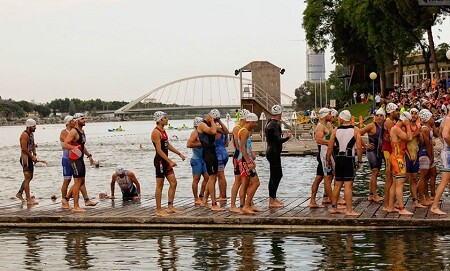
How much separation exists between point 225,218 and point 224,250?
2.13 meters

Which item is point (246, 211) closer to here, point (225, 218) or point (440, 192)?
point (225, 218)

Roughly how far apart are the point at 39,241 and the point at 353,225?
5.38 meters

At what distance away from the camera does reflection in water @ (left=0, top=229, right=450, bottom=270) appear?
12.1m

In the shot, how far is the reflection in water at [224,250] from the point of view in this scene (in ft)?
39.5

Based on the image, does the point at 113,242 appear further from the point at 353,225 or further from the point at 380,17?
the point at 380,17

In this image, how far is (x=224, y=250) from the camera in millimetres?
13281

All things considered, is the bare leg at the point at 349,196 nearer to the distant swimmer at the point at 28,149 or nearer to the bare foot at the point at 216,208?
the bare foot at the point at 216,208

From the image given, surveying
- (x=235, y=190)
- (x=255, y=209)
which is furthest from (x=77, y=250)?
(x=255, y=209)

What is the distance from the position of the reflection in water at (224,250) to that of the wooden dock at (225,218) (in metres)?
0.30

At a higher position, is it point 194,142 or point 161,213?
point 194,142

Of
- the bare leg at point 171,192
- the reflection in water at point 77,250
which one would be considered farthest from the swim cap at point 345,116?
the reflection in water at point 77,250

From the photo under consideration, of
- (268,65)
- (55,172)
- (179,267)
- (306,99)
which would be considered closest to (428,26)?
(268,65)

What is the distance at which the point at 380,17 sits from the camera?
65750 mm

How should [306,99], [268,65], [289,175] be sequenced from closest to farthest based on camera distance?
[289,175] < [268,65] < [306,99]
